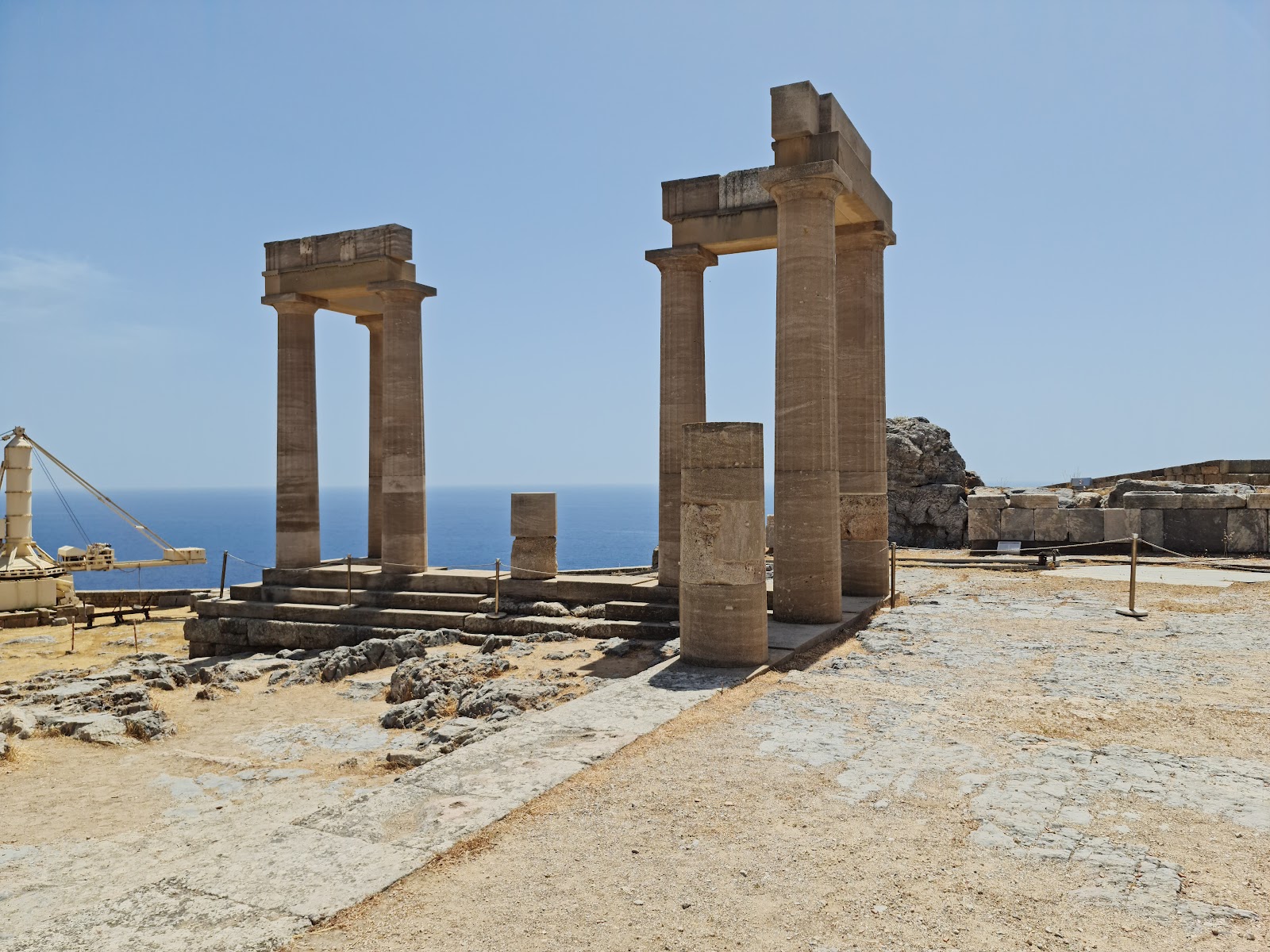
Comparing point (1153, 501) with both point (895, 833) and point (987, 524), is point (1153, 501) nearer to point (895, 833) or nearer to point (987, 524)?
point (987, 524)

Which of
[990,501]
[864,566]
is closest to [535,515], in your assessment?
[864,566]

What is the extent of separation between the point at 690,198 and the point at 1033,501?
13.0 m

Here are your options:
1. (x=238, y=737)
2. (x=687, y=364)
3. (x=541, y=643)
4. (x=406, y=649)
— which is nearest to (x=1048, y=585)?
(x=687, y=364)

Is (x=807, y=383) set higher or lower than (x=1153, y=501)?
higher

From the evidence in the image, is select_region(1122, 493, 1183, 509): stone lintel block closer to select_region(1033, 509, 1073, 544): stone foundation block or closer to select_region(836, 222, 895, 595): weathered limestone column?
select_region(1033, 509, 1073, 544): stone foundation block

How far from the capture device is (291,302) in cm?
1977

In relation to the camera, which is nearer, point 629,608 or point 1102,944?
point 1102,944

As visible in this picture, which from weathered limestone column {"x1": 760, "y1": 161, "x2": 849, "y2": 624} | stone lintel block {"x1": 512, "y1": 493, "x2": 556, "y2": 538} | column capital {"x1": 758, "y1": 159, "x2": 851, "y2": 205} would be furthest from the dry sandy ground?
stone lintel block {"x1": 512, "y1": 493, "x2": 556, "y2": 538}

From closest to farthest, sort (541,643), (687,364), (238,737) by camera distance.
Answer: (238,737) → (541,643) → (687,364)

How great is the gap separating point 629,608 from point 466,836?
981 centimetres

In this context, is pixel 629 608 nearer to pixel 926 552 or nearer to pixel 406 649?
pixel 406 649

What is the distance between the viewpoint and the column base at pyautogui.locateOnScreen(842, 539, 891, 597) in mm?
15328

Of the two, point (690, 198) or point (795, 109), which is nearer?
point (795, 109)

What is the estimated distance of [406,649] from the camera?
49.2 ft
